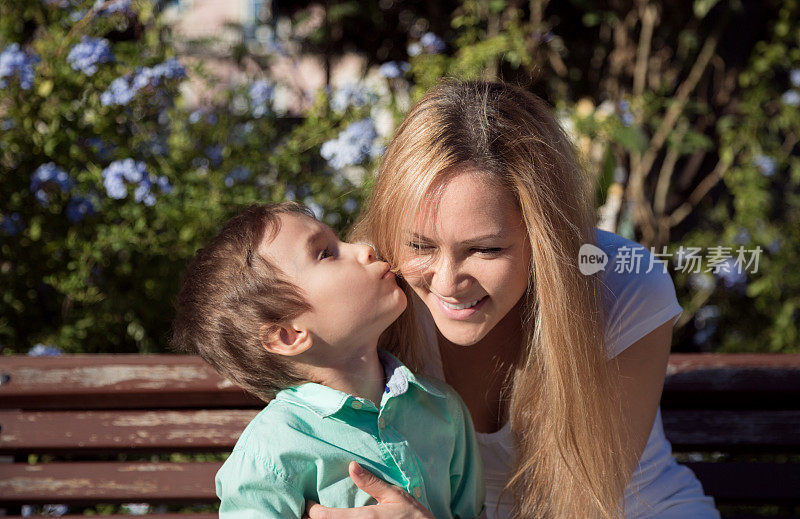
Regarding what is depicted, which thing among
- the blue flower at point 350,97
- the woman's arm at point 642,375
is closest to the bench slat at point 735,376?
the woman's arm at point 642,375

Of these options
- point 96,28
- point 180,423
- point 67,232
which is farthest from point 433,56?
point 180,423

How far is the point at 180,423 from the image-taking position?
6.83 ft

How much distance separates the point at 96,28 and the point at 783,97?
3.37 meters

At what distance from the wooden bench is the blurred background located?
61 centimetres

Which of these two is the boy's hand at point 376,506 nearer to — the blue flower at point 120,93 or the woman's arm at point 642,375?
the woman's arm at point 642,375

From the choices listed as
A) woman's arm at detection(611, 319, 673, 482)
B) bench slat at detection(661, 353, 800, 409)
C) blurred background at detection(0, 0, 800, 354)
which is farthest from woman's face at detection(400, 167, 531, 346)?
bench slat at detection(661, 353, 800, 409)

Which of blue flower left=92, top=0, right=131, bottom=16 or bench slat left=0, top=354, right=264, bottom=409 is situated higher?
blue flower left=92, top=0, right=131, bottom=16

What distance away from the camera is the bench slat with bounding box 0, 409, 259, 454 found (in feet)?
6.72

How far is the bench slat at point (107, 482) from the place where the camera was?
2070 millimetres

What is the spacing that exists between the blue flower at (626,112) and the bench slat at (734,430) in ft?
6.12

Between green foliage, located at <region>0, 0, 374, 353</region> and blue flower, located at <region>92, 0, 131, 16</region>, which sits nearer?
green foliage, located at <region>0, 0, 374, 353</region>

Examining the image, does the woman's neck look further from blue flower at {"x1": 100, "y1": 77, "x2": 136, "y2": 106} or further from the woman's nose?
blue flower at {"x1": 100, "y1": 77, "x2": 136, "y2": 106}

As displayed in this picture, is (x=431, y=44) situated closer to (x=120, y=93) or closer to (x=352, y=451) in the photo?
(x=120, y=93)

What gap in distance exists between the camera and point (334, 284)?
61.8 inches
